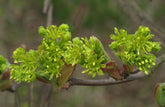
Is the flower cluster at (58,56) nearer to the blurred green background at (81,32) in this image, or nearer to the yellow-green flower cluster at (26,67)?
the yellow-green flower cluster at (26,67)

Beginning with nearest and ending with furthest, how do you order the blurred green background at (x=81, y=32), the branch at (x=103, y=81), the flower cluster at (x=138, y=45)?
the flower cluster at (x=138, y=45)
the branch at (x=103, y=81)
the blurred green background at (x=81, y=32)

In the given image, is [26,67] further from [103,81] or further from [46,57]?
[103,81]

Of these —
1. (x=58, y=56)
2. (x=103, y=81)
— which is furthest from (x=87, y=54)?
(x=103, y=81)

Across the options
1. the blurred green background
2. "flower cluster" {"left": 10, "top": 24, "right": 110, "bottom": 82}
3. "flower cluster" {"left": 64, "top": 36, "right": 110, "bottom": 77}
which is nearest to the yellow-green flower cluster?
"flower cluster" {"left": 10, "top": 24, "right": 110, "bottom": 82}

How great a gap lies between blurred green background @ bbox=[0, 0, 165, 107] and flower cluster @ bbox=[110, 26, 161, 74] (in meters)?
2.14

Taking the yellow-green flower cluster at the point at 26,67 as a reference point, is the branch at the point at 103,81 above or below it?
below

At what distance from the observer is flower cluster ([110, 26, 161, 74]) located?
1.03 meters

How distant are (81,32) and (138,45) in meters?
2.46

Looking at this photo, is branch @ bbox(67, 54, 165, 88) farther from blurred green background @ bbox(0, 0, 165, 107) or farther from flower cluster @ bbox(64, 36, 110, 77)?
blurred green background @ bbox(0, 0, 165, 107)

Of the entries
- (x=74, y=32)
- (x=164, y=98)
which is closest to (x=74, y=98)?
(x=74, y=32)

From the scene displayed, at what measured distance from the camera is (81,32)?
11.4 feet

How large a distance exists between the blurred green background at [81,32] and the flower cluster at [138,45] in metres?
2.14

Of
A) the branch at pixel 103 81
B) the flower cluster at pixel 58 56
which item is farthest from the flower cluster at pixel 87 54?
the branch at pixel 103 81

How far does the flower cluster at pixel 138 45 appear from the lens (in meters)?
1.03
